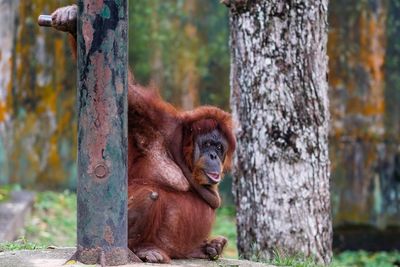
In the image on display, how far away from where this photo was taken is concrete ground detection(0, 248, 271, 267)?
12.0 feet

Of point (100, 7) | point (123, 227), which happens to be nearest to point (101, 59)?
point (100, 7)

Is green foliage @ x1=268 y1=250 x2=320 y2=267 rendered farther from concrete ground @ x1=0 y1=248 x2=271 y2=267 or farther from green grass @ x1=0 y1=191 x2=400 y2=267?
green grass @ x1=0 y1=191 x2=400 y2=267

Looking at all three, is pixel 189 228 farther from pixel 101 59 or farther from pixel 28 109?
pixel 28 109

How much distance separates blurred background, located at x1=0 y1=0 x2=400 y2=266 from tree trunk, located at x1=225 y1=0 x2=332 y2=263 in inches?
132

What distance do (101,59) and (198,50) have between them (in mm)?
5953

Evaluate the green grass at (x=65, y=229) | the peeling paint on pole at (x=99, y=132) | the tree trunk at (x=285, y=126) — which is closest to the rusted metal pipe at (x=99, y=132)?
the peeling paint on pole at (x=99, y=132)

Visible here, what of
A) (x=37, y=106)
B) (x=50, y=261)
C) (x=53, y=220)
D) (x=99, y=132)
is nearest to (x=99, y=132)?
(x=99, y=132)

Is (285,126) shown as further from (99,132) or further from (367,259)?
(367,259)

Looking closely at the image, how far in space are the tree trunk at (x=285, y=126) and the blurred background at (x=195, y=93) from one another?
11.0ft

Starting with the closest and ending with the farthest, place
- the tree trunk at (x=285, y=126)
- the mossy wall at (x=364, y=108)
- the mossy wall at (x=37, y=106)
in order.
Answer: the tree trunk at (x=285, y=126), the mossy wall at (x=364, y=108), the mossy wall at (x=37, y=106)

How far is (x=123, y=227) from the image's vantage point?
12.0ft

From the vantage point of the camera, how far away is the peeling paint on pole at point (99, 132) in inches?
142

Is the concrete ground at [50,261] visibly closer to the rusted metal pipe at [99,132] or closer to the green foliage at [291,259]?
the rusted metal pipe at [99,132]

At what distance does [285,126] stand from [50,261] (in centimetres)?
204
